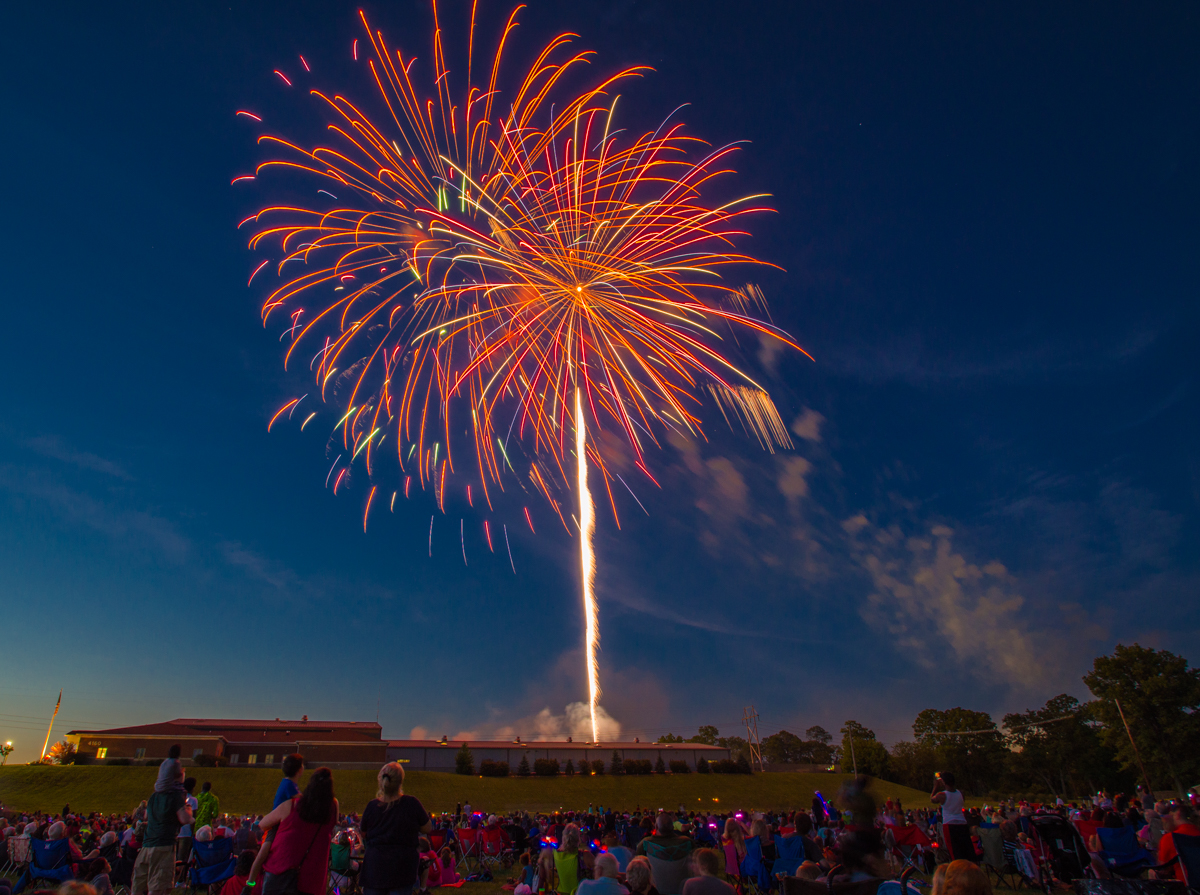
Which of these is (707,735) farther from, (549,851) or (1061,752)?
(549,851)

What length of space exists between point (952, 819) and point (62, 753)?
86.4 metres

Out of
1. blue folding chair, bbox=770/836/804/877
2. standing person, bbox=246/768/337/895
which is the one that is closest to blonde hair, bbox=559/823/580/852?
blue folding chair, bbox=770/836/804/877

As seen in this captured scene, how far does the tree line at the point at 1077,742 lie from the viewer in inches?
2534

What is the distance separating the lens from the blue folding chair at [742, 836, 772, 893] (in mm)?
11734

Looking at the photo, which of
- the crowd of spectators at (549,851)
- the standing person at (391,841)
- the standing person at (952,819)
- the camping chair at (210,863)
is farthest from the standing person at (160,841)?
the standing person at (952,819)

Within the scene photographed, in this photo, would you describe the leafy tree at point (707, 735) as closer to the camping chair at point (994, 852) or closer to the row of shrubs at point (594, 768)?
the row of shrubs at point (594, 768)

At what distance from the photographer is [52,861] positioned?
10.7m

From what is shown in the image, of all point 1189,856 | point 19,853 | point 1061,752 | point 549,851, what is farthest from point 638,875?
point 1061,752

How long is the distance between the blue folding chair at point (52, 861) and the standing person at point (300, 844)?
8260mm

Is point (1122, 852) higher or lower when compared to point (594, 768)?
lower

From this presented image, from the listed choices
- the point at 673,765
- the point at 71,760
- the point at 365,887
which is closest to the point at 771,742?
the point at 673,765

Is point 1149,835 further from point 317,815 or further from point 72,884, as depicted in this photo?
point 72,884

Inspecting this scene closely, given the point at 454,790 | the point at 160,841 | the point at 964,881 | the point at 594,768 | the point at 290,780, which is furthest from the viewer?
the point at 594,768

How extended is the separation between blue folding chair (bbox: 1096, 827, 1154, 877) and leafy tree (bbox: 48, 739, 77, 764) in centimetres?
7847
